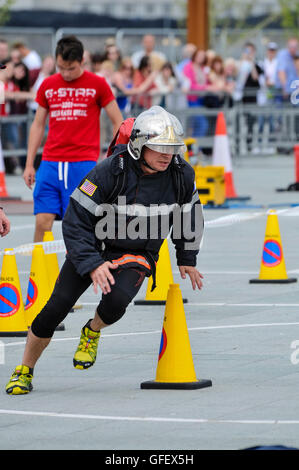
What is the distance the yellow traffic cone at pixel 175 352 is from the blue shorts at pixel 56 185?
3426mm

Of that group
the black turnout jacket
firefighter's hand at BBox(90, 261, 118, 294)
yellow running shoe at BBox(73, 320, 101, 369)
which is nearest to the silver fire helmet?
the black turnout jacket

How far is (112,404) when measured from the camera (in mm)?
7395

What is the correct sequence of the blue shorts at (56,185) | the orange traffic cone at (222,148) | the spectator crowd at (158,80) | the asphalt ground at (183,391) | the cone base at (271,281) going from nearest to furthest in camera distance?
the asphalt ground at (183,391), the blue shorts at (56,185), the cone base at (271,281), the orange traffic cone at (222,148), the spectator crowd at (158,80)

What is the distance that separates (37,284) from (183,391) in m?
2.62

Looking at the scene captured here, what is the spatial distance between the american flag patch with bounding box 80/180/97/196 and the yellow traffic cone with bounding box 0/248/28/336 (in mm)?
2212

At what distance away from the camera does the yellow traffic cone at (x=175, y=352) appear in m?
7.79

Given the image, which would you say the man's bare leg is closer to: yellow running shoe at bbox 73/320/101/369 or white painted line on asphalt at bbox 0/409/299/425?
yellow running shoe at bbox 73/320/101/369

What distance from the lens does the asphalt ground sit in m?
6.55

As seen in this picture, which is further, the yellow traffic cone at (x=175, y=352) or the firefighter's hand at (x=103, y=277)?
the yellow traffic cone at (x=175, y=352)

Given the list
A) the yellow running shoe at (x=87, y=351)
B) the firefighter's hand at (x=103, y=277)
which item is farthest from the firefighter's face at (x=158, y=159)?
the yellow running shoe at (x=87, y=351)

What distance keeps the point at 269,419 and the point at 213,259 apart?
7.10m

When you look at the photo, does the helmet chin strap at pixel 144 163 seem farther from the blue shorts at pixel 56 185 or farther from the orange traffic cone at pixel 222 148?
the orange traffic cone at pixel 222 148

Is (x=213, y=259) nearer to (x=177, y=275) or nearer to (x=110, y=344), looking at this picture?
(x=177, y=275)

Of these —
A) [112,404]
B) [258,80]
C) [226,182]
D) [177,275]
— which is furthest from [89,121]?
[258,80]
